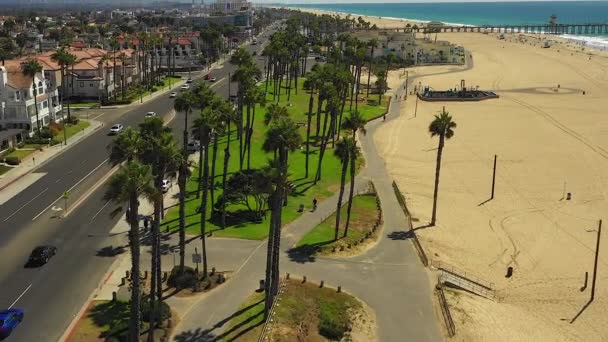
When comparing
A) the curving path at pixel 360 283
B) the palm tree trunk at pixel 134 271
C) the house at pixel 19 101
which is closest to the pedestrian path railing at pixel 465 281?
the curving path at pixel 360 283

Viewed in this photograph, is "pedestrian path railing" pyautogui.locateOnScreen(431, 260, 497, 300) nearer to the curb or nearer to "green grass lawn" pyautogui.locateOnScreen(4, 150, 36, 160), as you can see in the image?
the curb

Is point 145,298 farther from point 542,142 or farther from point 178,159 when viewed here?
point 542,142

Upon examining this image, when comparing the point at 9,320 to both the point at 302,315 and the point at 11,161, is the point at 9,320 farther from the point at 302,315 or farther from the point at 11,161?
the point at 11,161

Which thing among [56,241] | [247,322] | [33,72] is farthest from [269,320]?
[33,72]

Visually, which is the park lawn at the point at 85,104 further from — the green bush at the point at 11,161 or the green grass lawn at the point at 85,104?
the green bush at the point at 11,161

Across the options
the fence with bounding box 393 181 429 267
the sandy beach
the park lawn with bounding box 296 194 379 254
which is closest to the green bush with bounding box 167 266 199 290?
the park lawn with bounding box 296 194 379 254

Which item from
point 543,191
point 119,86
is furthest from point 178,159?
point 119,86
